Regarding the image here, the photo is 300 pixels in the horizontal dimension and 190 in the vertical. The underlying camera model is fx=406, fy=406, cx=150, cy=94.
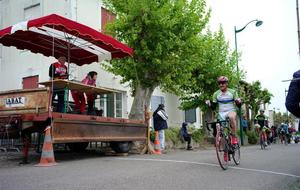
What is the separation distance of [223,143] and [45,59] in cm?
1257

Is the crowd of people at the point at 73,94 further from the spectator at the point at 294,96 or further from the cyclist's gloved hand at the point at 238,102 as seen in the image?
the spectator at the point at 294,96

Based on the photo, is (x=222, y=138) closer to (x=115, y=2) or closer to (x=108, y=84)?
(x=115, y=2)

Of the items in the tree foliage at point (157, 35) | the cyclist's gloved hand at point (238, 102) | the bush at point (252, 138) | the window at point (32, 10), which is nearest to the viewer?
the cyclist's gloved hand at point (238, 102)

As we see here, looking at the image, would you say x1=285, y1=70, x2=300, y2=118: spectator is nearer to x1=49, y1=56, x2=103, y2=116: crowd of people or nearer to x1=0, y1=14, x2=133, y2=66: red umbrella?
x1=0, y1=14, x2=133, y2=66: red umbrella

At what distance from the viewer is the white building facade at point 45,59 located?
61.6ft

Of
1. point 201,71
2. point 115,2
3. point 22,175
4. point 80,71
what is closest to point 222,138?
point 22,175

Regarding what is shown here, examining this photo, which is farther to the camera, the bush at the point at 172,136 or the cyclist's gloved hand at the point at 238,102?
the bush at the point at 172,136

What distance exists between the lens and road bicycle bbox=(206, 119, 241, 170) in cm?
839

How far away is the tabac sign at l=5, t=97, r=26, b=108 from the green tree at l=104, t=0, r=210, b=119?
18.7 feet

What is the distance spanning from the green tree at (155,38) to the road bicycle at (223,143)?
255 inches

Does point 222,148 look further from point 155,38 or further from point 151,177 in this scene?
point 155,38

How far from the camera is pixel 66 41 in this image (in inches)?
489

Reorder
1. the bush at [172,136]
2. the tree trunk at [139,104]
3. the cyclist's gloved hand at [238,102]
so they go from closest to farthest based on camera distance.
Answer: the cyclist's gloved hand at [238,102]
the tree trunk at [139,104]
the bush at [172,136]

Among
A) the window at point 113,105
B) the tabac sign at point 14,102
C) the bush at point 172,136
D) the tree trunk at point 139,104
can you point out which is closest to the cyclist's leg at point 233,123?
the tabac sign at point 14,102
